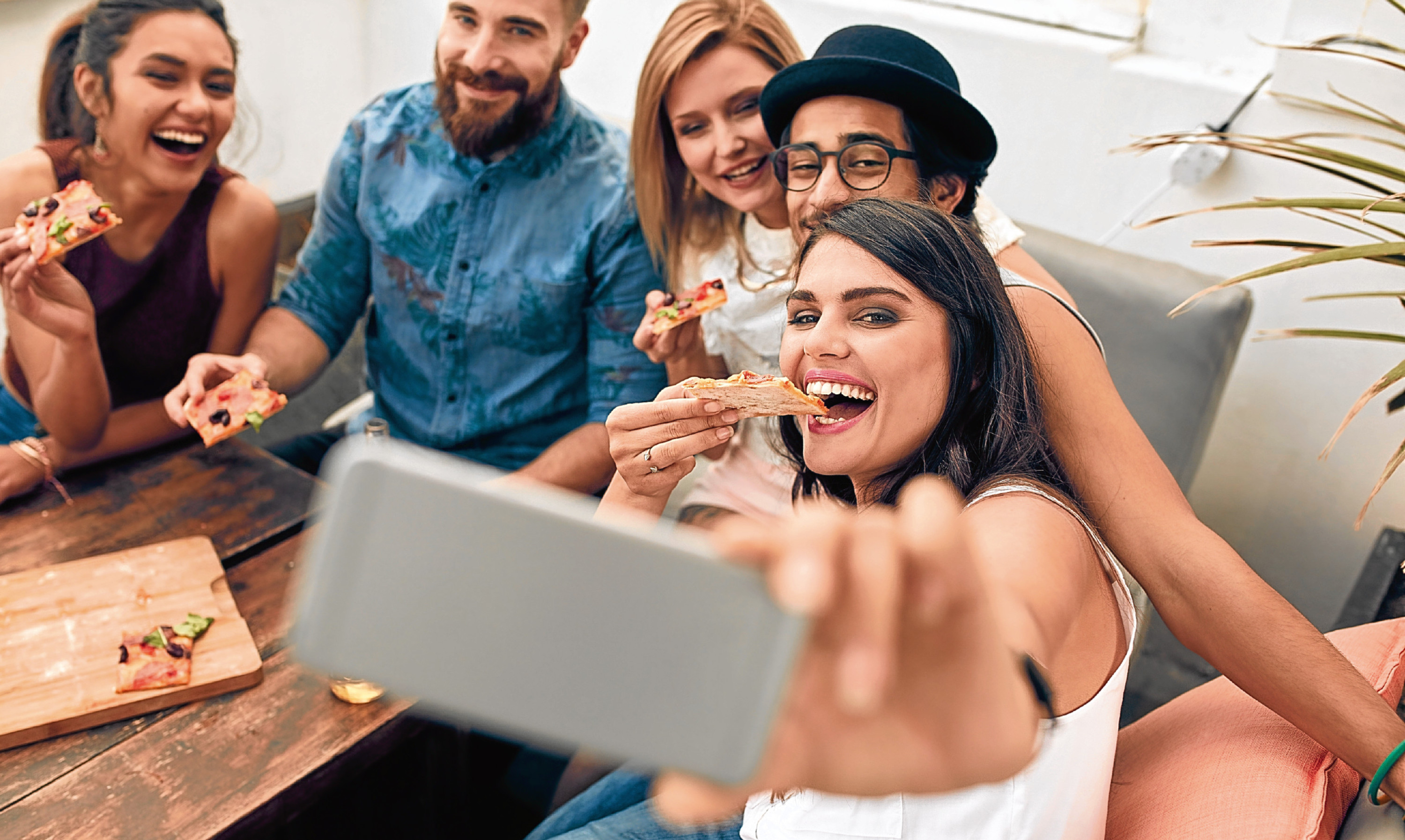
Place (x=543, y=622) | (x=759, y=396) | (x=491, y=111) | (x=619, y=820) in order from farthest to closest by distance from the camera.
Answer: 1. (x=491, y=111)
2. (x=619, y=820)
3. (x=759, y=396)
4. (x=543, y=622)

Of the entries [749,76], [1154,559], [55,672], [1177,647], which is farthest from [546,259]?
[1177,647]

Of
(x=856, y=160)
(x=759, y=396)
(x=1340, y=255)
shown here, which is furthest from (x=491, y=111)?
(x=1340, y=255)

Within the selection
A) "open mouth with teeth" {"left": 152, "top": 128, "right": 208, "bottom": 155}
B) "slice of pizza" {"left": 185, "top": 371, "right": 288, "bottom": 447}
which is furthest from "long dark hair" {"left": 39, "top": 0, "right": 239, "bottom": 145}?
"slice of pizza" {"left": 185, "top": 371, "right": 288, "bottom": 447}

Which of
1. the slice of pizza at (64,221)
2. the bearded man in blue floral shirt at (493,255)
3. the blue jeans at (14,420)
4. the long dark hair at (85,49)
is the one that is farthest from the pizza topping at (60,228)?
the blue jeans at (14,420)

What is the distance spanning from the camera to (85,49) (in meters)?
2.23

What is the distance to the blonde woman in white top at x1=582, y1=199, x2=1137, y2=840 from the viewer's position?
1.87 ft

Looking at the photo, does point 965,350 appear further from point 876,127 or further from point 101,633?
point 101,633

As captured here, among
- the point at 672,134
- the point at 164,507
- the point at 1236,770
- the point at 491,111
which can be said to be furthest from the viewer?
the point at 491,111

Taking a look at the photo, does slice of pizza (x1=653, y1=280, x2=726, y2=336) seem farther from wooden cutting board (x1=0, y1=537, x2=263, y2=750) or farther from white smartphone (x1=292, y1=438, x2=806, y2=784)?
white smartphone (x1=292, y1=438, x2=806, y2=784)

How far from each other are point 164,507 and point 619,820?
1.15 metres

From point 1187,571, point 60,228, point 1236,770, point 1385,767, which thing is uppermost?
point 60,228

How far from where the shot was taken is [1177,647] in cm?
269

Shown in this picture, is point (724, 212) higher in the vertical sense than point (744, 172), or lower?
lower

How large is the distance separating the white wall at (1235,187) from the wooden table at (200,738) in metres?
2.15
